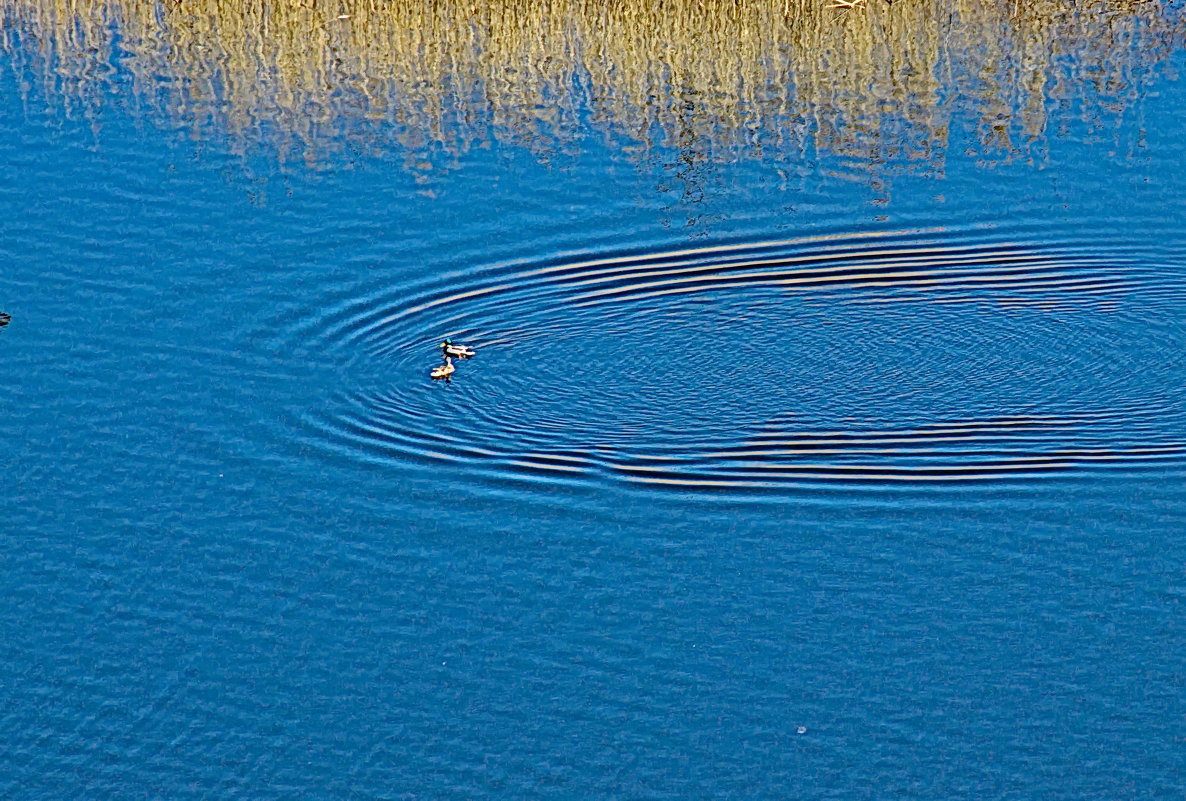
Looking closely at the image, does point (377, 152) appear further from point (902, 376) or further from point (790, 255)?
point (902, 376)

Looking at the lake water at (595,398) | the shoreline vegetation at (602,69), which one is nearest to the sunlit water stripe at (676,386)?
the lake water at (595,398)

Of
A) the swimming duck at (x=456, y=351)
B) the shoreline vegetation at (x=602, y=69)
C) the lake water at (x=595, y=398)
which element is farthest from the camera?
the shoreline vegetation at (x=602, y=69)

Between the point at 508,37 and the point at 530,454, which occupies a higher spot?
the point at 508,37

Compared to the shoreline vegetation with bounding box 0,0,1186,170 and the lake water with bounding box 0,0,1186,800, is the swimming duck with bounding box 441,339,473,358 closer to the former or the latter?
the lake water with bounding box 0,0,1186,800

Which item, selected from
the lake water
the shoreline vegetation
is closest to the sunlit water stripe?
the lake water

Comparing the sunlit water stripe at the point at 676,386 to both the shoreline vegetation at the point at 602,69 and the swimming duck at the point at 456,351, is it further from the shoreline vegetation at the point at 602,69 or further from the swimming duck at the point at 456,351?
the shoreline vegetation at the point at 602,69

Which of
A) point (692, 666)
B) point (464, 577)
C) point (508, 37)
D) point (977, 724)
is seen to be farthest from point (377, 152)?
point (977, 724)

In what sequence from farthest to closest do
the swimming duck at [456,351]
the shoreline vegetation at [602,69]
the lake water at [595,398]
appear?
the shoreline vegetation at [602,69]
the swimming duck at [456,351]
the lake water at [595,398]
